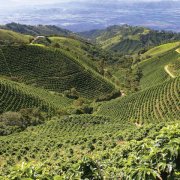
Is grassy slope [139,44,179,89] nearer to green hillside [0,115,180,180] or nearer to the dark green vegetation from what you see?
the dark green vegetation

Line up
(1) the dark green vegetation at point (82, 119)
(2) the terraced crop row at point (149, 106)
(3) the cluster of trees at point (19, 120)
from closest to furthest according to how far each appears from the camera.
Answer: (1) the dark green vegetation at point (82, 119) → (3) the cluster of trees at point (19, 120) → (2) the terraced crop row at point (149, 106)

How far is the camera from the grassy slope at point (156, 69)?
353 ft

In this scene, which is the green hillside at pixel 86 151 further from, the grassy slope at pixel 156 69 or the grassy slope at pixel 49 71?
the grassy slope at pixel 156 69

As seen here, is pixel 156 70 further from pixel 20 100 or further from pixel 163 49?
pixel 20 100

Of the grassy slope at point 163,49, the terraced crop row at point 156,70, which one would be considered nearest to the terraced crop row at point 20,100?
the terraced crop row at point 156,70

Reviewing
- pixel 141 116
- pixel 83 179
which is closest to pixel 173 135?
pixel 83 179

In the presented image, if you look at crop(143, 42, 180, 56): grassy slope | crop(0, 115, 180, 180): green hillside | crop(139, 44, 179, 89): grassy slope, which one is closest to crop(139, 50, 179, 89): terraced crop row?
crop(139, 44, 179, 89): grassy slope

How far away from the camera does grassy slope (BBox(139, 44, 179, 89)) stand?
10746 cm

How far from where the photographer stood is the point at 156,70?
122750 mm

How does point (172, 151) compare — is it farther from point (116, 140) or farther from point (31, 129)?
point (31, 129)

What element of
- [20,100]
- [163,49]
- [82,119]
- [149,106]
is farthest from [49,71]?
[163,49]

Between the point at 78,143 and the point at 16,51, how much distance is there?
79.7 metres

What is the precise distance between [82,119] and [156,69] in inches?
3163

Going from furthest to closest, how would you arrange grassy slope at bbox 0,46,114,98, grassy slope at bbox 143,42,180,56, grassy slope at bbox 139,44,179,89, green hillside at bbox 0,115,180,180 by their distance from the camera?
grassy slope at bbox 143,42,180,56
grassy slope at bbox 139,44,179,89
grassy slope at bbox 0,46,114,98
green hillside at bbox 0,115,180,180
